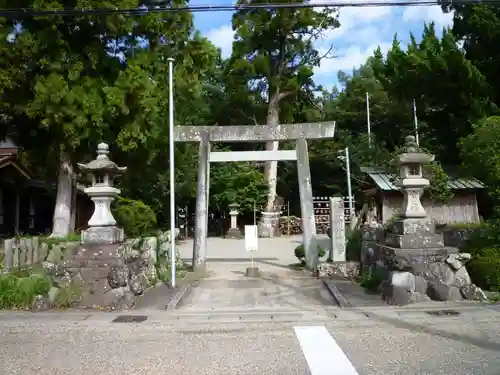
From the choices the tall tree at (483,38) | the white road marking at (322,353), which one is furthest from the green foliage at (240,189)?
the white road marking at (322,353)

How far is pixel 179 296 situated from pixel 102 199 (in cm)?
261

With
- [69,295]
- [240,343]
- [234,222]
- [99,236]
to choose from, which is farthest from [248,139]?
[234,222]

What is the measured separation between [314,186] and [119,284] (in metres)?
28.8

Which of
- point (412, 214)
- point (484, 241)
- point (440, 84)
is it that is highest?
point (440, 84)

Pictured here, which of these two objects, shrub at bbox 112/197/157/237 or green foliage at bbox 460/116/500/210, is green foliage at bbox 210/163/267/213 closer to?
shrub at bbox 112/197/157/237

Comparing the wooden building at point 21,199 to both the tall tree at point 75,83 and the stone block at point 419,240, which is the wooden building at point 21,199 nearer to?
the tall tree at point 75,83

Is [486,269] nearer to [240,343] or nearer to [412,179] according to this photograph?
[412,179]

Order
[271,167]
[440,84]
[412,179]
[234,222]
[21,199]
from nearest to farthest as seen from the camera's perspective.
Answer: [412,179] < [440,84] < [21,199] < [234,222] < [271,167]

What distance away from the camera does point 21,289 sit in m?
9.38

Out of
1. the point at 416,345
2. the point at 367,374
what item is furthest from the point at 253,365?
the point at 416,345

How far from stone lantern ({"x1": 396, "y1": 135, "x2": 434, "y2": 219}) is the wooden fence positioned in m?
8.34

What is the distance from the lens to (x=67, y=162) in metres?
14.5

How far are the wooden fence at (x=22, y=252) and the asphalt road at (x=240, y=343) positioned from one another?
2.11 meters

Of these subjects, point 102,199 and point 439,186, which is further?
point 439,186
